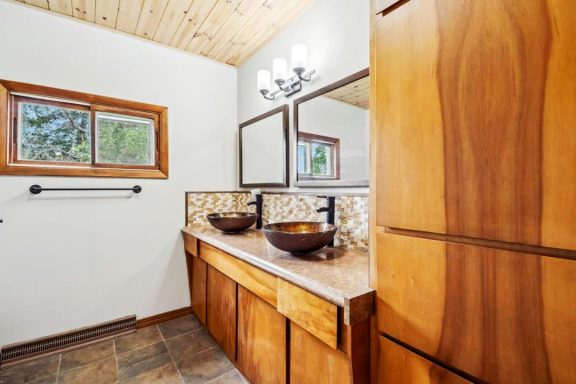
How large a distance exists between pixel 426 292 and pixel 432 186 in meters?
0.31

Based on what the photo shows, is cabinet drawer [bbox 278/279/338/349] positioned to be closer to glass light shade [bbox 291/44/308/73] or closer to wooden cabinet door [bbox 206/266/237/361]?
wooden cabinet door [bbox 206/266/237/361]

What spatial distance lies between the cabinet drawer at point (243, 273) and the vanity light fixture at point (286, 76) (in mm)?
1343

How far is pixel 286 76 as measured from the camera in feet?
6.80

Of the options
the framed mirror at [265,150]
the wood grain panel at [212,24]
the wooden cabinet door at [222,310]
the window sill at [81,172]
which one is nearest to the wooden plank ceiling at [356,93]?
the framed mirror at [265,150]

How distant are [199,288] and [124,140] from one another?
1452 mm

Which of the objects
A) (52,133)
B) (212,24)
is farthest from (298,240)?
(52,133)

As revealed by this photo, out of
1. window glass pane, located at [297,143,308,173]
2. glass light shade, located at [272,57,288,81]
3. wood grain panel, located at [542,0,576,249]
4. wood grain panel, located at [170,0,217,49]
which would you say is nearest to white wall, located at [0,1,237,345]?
wood grain panel, located at [170,0,217,49]

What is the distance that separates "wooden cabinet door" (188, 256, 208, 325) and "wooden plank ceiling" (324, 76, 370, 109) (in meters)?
1.65

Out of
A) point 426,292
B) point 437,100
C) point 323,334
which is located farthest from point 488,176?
point 323,334

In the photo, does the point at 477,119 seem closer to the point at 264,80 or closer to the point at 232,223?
the point at 232,223

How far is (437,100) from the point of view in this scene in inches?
29.0

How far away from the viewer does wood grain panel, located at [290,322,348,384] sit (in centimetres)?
95

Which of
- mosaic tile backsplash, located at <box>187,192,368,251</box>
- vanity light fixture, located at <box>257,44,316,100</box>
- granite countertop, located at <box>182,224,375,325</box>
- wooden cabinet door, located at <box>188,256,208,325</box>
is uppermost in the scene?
vanity light fixture, located at <box>257,44,316,100</box>

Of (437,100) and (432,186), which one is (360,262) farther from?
(437,100)
